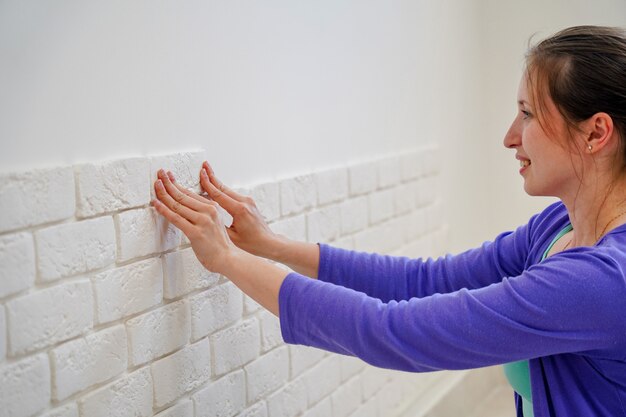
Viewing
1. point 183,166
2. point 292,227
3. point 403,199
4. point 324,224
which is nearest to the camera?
point 183,166

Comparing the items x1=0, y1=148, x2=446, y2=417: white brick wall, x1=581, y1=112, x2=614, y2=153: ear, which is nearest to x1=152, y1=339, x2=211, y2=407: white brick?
x1=0, y1=148, x2=446, y2=417: white brick wall

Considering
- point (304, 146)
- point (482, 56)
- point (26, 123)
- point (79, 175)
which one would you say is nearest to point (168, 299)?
point (79, 175)

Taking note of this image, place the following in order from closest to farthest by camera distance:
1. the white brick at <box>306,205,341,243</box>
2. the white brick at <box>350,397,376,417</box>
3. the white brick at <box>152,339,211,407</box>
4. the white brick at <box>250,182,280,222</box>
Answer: the white brick at <box>152,339,211,407</box>, the white brick at <box>250,182,280,222</box>, the white brick at <box>306,205,341,243</box>, the white brick at <box>350,397,376,417</box>

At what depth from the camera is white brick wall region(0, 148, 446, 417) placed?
1117 millimetres

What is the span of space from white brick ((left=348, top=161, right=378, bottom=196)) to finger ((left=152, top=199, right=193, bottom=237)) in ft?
2.45

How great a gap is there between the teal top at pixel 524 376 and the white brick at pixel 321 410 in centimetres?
52

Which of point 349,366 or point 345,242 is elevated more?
point 345,242

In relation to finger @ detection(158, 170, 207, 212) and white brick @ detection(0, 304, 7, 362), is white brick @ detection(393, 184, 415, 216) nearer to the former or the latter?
finger @ detection(158, 170, 207, 212)

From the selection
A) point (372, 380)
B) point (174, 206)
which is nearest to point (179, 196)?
point (174, 206)

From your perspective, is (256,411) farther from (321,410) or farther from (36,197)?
(36,197)

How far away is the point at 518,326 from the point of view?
1249 mm

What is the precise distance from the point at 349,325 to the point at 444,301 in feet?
0.55

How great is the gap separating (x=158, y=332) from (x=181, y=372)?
0.36 feet

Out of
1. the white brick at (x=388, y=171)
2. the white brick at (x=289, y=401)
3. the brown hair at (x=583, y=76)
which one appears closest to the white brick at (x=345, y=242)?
the white brick at (x=388, y=171)
